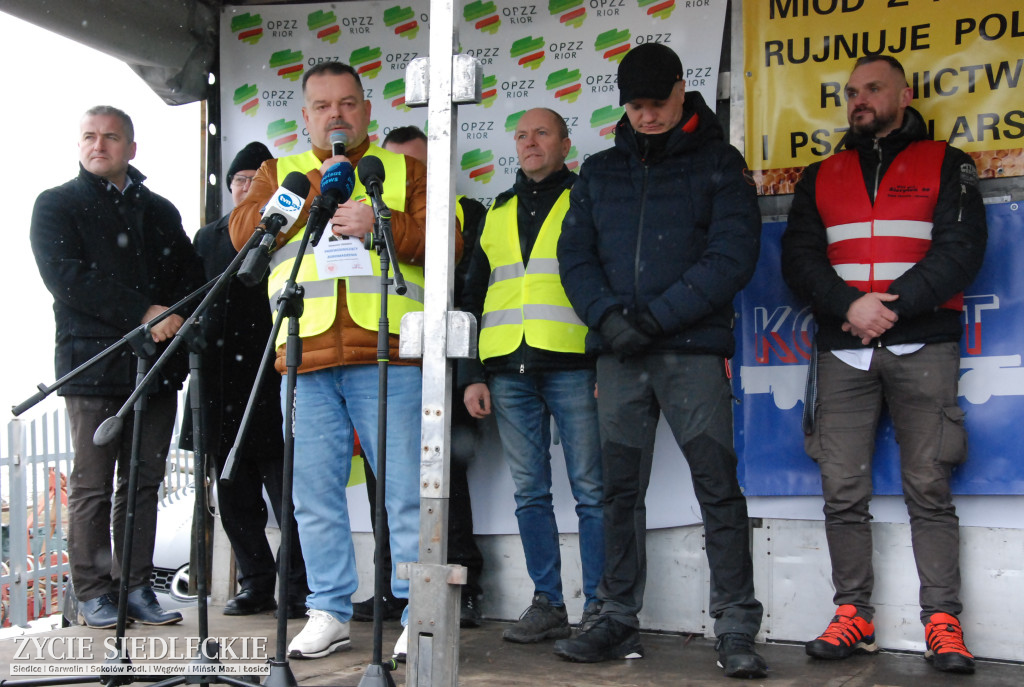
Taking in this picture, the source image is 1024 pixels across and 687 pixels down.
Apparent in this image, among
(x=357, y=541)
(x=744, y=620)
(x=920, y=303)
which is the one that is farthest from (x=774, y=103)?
(x=357, y=541)

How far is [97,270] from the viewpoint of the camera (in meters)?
4.06

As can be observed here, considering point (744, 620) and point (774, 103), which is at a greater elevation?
point (774, 103)

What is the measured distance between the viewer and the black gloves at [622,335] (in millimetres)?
3309

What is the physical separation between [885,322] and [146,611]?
9.80 ft

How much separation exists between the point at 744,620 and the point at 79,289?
2773mm

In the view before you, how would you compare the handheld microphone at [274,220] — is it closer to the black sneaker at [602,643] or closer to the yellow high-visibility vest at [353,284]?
the yellow high-visibility vest at [353,284]

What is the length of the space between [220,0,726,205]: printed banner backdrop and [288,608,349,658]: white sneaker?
1951mm

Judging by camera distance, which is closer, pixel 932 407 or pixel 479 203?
pixel 932 407

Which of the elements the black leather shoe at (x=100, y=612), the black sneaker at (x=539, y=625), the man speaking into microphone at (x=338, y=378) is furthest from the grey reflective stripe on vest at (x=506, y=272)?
the black leather shoe at (x=100, y=612)

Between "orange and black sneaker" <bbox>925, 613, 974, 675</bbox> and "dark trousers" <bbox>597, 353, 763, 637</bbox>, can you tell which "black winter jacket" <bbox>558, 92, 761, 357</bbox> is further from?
"orange and black sneaker" <bbox>925, 613, 974, 675</bbox>

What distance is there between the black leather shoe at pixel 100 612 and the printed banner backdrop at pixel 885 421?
2.50m

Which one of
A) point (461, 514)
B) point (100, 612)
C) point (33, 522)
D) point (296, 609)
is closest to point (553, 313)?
point (461, 514)

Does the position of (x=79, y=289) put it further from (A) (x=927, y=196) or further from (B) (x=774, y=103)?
(A) (x=927, y=196)

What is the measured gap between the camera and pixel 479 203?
14.4 feet
